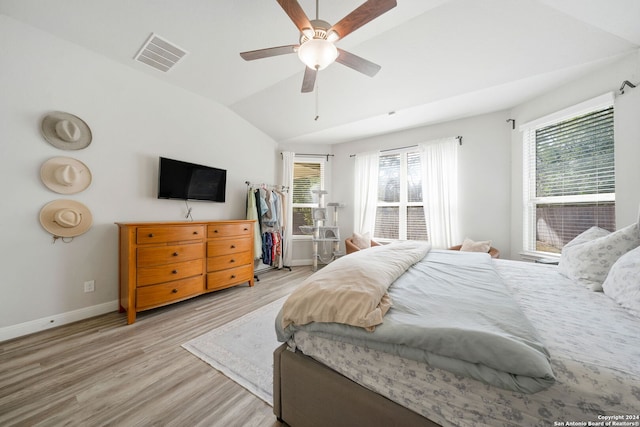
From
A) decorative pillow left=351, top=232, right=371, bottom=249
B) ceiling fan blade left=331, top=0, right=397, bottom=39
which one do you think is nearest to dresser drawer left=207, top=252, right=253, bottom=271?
decorative pillow left=351, top=232, right=371, bottom=249

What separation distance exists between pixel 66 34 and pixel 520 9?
4.03m

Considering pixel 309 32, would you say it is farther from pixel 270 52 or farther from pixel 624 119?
pixel 624 119

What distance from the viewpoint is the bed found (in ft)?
1.88

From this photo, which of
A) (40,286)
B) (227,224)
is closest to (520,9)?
(227,224)

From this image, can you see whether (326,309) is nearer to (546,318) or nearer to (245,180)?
(546,318)

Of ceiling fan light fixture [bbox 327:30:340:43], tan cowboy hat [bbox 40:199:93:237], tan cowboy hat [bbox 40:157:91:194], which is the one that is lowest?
tan cowboy hat [bbox 40:199:93:237]

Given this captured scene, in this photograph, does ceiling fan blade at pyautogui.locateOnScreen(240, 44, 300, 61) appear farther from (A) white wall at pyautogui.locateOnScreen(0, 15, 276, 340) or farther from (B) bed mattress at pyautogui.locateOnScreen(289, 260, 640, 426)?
(B) bed mattress at pyautogui.locateOnScreen(289, 260, 640, 426)

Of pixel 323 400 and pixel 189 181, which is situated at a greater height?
pixel 189 181

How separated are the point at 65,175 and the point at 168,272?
49.2 inches

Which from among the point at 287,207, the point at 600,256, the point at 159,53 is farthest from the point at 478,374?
the point at 287,207

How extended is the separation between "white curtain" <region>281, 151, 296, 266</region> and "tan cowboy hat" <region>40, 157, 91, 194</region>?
106 inches

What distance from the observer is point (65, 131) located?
1907 millimetres

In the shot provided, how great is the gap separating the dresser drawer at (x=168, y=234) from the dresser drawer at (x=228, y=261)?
1.15ft

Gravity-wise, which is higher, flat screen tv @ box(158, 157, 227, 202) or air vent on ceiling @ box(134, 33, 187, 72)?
air vent on ceiling @ box(134, 33, 187, 72)
